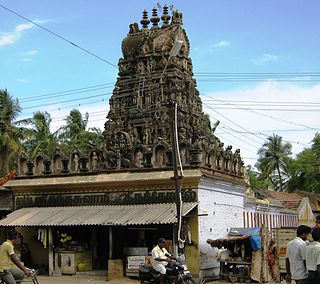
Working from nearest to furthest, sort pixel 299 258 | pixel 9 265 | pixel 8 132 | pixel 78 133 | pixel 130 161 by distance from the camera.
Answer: pixel 299 258 → pixel 9 265 → pixel 130 161 → pixel 8 132 → pixel 78 133

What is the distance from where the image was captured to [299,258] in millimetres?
8867

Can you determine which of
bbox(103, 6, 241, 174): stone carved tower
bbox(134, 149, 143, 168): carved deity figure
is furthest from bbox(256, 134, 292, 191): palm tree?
bbox(134, 149, 143, 168): carved deity figure

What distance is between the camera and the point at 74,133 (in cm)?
4603

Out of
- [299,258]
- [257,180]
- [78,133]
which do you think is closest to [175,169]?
[299,258]

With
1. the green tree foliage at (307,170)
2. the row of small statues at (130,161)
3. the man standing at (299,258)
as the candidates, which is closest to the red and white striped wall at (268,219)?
the row of small statues at (130,161)

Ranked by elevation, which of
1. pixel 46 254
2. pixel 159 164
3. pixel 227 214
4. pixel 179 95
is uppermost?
pixel 179 95

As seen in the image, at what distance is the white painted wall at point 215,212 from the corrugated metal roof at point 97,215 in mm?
975

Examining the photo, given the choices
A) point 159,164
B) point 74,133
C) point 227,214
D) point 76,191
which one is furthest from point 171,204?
point 74,133

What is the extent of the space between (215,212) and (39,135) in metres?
23.3

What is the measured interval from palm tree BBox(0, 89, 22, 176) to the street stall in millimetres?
19661

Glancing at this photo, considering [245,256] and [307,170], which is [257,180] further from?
[245,256]

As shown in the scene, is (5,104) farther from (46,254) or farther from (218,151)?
(218,151)

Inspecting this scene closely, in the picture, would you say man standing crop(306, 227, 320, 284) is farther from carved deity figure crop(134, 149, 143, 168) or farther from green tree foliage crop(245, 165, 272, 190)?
green tree foliage crop(245, 165, 272, 190)

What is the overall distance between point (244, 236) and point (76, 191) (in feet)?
25.6
